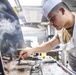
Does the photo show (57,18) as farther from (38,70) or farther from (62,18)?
(38,70)

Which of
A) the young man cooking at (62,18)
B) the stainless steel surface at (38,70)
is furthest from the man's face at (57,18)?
the stainless steel surface at (38,70)

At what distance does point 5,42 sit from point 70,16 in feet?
2.36

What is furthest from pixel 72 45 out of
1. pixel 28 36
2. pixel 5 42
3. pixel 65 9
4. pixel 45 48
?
pixel 28 36

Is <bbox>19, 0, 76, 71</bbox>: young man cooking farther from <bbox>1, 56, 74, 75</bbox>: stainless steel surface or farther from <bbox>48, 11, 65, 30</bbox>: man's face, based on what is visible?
<bbox>1, 56, 74, 75</bbox>: stainless steel surface

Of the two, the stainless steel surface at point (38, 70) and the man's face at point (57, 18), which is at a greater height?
the man's face at point (57, 18)

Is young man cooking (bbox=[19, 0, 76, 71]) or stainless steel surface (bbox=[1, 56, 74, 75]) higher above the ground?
young man cooking (bbox=[19, 0, 76, 71])

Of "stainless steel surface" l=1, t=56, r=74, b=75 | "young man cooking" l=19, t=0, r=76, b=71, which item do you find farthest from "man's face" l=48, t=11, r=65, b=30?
"stainless steel surface" l=1, t=56, r=74, b=75

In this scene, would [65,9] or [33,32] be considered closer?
[65,9]

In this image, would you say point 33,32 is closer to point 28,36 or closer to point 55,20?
point 28,36

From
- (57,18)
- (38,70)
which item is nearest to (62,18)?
(57,18)

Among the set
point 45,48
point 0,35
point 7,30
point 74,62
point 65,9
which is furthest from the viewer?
point 45,48

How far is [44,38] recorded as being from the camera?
7176 mm

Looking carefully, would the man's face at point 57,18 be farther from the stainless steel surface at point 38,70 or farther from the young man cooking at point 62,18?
the stainless steel surface at point 38,70

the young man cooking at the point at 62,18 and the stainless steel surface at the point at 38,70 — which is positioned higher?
the young man cooking at the point at 62,18
